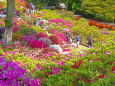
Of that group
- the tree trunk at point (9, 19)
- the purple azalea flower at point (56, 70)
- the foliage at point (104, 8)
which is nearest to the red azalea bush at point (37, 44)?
the tree trunk at point (9, 19)

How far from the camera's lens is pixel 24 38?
12.5 m

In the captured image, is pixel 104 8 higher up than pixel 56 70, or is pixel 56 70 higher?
pixel 104 8

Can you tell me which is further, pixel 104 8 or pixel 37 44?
pixel 104 8

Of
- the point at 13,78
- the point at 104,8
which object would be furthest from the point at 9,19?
the point at 104,8

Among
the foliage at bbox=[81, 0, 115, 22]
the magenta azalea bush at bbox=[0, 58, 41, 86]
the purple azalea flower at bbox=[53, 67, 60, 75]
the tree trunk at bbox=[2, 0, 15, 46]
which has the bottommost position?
the purple azalea flower at bbox=[53, 67, 60, 75]

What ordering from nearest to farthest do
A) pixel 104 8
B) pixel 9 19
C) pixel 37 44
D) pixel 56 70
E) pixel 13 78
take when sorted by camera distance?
1. pixel 13 78
2. pixel 56 70
3. pixel 9 19
4. pixel 37 44
5. pixel 104 8

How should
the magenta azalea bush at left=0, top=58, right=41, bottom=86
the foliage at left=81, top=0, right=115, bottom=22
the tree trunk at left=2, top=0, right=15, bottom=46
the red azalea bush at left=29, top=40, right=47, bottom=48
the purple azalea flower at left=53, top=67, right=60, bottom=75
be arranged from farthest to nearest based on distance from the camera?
the foliage at left=81, top=0, right=115, bottom=22 → the red azalea bush at left=29, top=40, right=47, bottom=48 → the tree trunk at left=2, top=0, right=15, bottom=46 → the purple azalea flower at left=53, top=67, right=60, bottom=75 → the magenta azalea bush at left=0, top=58, right=41, bottom=86

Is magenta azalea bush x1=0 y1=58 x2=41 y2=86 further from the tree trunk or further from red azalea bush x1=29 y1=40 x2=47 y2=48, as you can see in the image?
red azalea bush x1=29 y1=40 x2=47 y2=48

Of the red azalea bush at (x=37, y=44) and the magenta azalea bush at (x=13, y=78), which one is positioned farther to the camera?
the red azalea bush at (x=37, y=44)

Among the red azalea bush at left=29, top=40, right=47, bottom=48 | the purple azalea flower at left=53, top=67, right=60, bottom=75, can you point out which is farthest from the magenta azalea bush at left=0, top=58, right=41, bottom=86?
the red azalea bush at left=29, top=40, right=47, bottom=48

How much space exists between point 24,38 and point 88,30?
34.3ft

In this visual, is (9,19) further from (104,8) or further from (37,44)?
(104,8)

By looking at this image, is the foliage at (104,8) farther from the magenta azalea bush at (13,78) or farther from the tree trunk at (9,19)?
the magenta azalea bush at (13,78)

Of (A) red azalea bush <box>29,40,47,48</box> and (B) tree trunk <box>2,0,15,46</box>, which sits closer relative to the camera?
(B) tree trunk <box>2,0,15,46</box>
